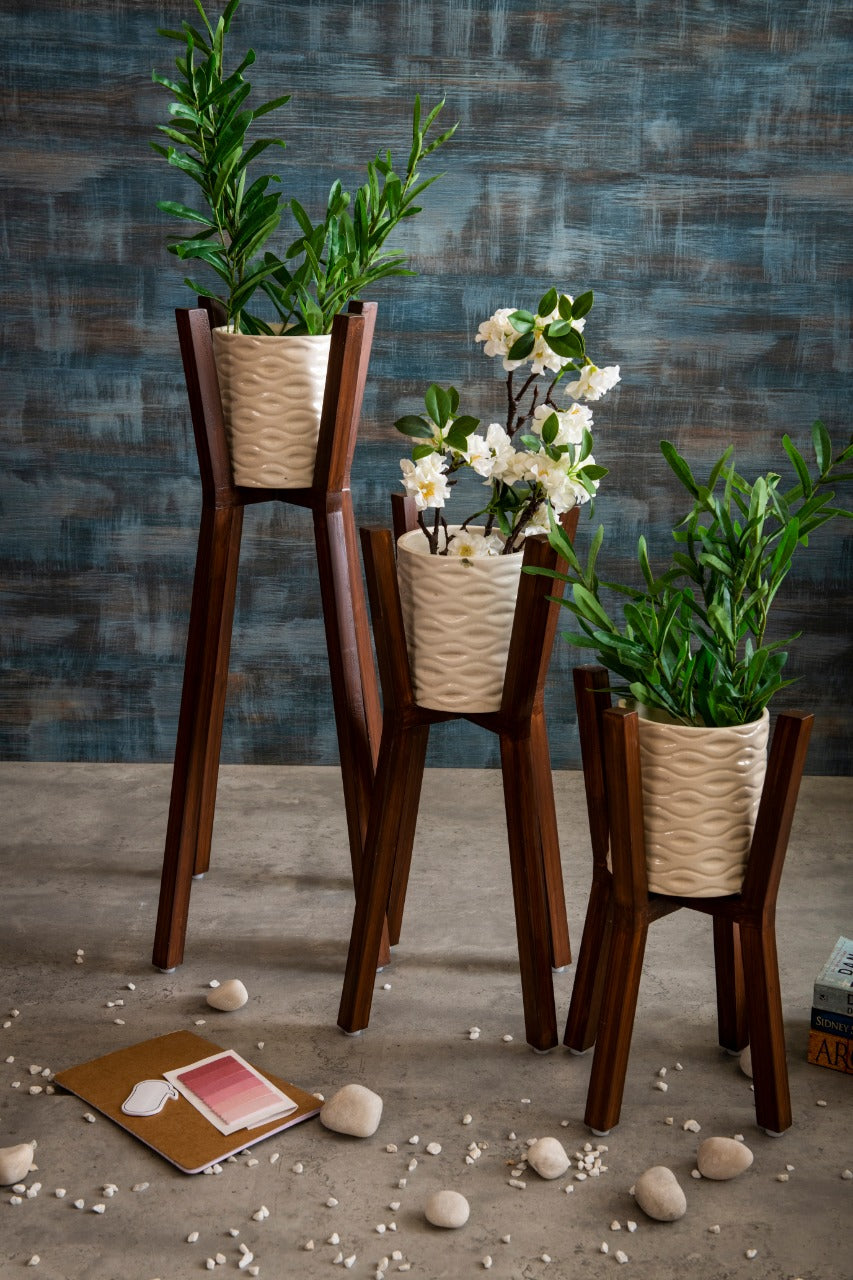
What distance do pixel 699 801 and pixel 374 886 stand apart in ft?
1.82

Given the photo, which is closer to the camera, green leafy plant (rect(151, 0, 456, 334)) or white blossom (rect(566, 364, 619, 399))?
white blossom (rect(566, 364, 619, 399))

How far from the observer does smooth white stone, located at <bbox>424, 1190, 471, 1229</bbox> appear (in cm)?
164

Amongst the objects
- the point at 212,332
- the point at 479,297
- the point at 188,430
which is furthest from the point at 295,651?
the point at 212,332

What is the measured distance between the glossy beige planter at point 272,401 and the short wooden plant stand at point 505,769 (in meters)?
0.29

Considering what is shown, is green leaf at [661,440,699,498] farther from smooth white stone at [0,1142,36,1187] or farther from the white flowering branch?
smooth white stone at [0,1142,36,1187]

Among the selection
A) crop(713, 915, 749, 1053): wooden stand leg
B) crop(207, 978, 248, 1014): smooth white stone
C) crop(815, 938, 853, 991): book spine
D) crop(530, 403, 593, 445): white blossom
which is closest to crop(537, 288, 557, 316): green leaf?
crop(530, 403, 593, 445): white blossom

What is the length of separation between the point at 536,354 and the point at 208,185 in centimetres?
64

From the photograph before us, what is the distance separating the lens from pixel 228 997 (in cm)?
213

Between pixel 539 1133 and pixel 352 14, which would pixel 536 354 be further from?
pixel 352 14

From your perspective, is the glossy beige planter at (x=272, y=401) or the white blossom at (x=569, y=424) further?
the glossy beige planter at (x=272, y=401)

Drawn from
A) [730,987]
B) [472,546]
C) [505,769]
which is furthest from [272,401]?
[730,987]

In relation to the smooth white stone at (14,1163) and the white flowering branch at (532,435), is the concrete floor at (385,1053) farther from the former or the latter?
the white flowering branch at (532,435)

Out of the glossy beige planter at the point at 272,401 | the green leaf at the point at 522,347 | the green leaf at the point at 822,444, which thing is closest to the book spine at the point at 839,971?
the green leaf at the point at 822,444

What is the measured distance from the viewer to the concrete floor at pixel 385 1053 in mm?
1632
